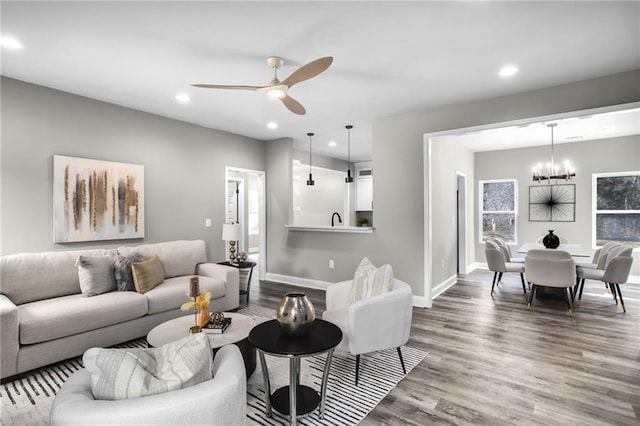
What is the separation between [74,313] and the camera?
2.81m

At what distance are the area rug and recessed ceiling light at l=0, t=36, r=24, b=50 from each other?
2.66 metres

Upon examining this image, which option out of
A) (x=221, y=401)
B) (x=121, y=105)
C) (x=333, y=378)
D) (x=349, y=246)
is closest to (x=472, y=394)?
(x=333, y=378)

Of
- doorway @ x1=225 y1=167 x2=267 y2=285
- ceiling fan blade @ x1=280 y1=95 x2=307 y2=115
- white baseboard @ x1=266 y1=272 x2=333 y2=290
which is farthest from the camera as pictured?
doorway @ x1=225 y1=167 x2=267 y2=285

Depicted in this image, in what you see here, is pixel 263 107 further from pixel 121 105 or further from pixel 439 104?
pixel 439 104

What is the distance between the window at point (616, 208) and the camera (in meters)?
6.06

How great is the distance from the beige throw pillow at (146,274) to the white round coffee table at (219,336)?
3.15ft

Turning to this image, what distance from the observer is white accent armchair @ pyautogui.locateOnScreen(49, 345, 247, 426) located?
40.9 inches

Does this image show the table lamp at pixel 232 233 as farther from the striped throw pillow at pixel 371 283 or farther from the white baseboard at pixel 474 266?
the white baseboard at pixel 474 266

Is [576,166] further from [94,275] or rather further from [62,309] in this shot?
[62,309]

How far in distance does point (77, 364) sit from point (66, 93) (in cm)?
285

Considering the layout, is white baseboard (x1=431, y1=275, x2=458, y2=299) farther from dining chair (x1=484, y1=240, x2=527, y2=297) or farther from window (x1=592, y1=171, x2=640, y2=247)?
window (x1=592, y1=171, x2=640, y2=247)

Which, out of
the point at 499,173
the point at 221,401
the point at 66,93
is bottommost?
the point at 221,401

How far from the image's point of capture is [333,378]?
2.56 metres

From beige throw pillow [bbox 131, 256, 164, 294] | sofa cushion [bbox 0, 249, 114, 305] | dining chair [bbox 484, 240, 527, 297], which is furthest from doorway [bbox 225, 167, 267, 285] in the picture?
dining chair [bbox 484, 240, 527, 297]
